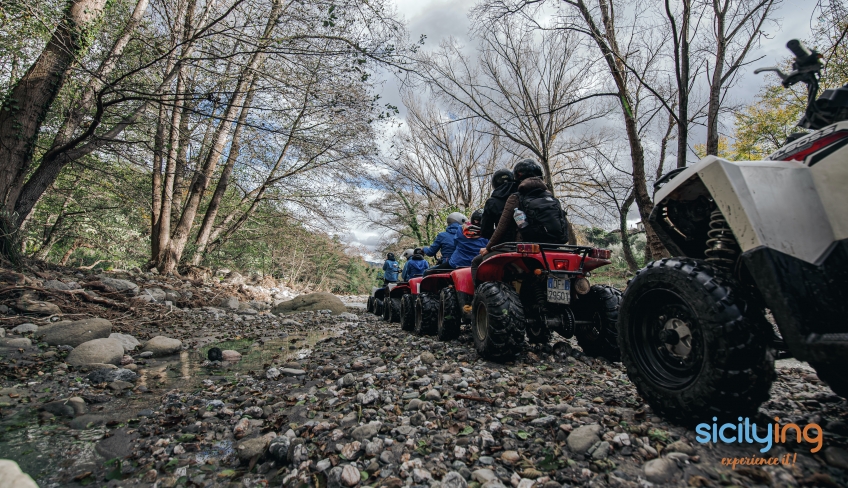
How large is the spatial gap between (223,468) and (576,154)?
20.4m

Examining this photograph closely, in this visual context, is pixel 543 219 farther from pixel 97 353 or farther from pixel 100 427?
pixel 97 353

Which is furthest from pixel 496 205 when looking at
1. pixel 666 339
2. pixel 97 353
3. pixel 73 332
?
pixel 73 332

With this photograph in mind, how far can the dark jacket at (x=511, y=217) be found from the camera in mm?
4122

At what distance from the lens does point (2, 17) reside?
17.2ft

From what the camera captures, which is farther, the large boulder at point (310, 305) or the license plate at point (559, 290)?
A: the large boulder at point (310, 305)

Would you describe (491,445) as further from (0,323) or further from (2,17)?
(2,17)

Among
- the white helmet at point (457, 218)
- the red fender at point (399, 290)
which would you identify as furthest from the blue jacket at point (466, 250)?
the red fender at point (399, 290)

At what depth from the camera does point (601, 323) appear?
12.4ft

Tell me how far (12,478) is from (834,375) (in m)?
3.07

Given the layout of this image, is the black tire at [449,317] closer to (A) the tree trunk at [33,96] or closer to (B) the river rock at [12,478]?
(B) the river rock at [12,478]

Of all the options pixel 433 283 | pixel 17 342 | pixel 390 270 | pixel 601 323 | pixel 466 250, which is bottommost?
pixel 17 342

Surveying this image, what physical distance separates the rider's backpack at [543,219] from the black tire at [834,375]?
8.45 ft

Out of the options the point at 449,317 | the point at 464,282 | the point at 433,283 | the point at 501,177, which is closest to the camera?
the point at 464,282

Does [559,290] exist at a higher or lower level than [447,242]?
lower
